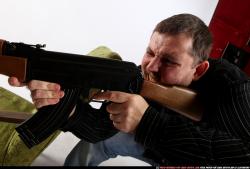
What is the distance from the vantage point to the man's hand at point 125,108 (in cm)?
83

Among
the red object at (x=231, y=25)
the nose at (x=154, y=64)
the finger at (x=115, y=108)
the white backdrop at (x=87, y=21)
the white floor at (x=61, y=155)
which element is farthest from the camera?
the white backdrop at (x=87, y=21)

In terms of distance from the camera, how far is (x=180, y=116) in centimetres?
104

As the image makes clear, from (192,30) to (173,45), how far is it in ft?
0.30

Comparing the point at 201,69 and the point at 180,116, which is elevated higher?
the point at 201,69

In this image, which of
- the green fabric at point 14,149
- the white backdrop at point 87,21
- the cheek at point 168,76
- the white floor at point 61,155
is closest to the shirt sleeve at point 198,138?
the cheek at point 168,76

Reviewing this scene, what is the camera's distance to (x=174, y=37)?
1.03 m

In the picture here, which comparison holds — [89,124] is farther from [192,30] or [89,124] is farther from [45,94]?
[192,30]

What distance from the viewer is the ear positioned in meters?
1.09

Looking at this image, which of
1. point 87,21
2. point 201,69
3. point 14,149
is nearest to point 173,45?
point 201,69

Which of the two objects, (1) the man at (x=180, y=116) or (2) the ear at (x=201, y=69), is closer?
A: (1) the man at (x=180, y=116)

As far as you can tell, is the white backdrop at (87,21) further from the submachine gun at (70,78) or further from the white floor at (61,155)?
the submachine gun at (70,78)

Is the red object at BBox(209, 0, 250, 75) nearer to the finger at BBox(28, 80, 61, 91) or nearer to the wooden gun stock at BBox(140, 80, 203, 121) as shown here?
the wooden gun stock at BBox(140, 80, 203, 121)

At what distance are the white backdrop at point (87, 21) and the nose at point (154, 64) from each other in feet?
4.03

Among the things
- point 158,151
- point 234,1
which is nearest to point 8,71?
point 158,151
